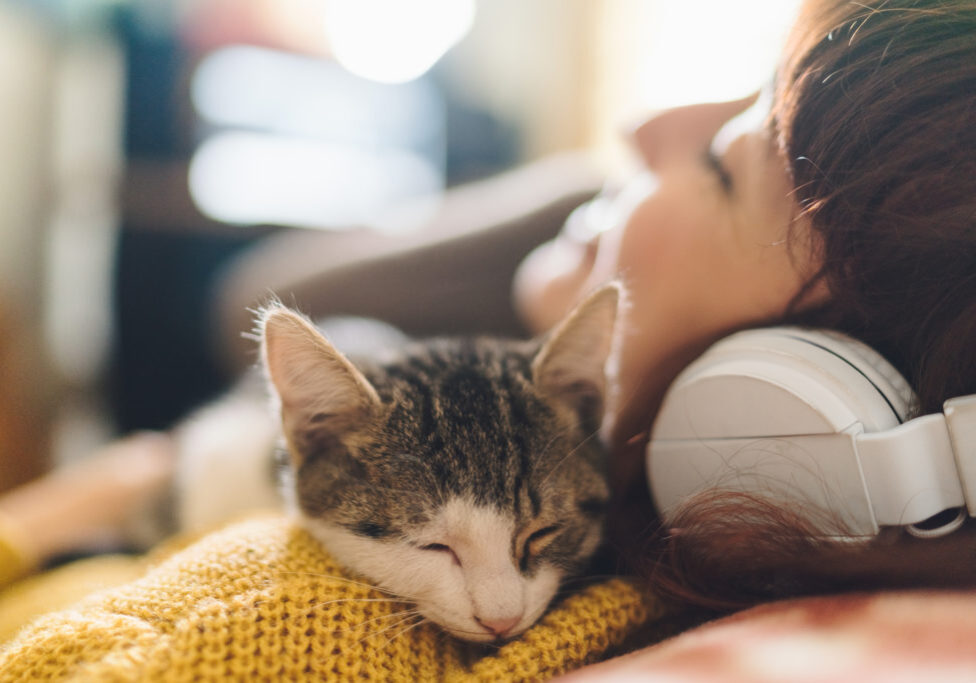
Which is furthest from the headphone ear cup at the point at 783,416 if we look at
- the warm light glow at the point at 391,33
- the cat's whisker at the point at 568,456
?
Answer: the warm light glow at the point at 391,33

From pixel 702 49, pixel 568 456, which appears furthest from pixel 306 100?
pixel 568 456

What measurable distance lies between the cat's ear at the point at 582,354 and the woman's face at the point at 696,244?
0.06 meters

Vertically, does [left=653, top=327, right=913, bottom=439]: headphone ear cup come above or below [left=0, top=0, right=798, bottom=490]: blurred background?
below

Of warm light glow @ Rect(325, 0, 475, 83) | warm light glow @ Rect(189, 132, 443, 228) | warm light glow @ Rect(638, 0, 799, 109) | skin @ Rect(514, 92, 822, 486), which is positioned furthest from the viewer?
warm light glow @ Rect(325, 0, 475, 83)

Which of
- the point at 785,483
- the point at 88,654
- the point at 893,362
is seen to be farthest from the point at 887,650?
the point at 88,654

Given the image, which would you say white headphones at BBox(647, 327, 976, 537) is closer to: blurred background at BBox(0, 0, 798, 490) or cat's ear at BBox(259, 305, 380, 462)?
cat's ear at BBox(259, 305, 380, 462)

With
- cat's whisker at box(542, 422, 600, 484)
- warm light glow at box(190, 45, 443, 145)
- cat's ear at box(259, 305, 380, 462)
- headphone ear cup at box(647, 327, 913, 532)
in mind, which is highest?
warm light glow at box(190, 45, 443, 145)

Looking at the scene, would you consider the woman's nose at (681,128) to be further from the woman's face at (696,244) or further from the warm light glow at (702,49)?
the warm light glow at (702,49)

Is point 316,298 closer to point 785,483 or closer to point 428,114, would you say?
point 785,483

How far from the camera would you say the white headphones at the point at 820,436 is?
1.81ft

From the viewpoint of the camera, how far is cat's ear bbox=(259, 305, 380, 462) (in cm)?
72

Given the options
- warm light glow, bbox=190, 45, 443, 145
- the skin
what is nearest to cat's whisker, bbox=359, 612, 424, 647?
the skin

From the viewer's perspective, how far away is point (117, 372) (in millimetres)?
2664

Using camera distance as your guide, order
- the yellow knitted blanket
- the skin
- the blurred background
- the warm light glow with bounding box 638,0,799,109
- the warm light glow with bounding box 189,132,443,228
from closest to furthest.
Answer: the yellow knitted blanket, the skin, the warm light glow with bounding box 638,0,799,109, the blurred background, the warm light glow with bounding box 189,132,443,228
